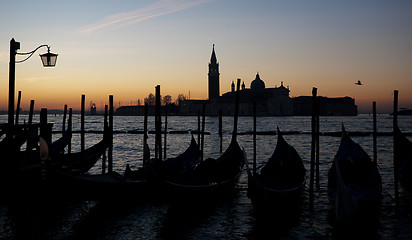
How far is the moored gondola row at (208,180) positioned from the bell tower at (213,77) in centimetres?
9256

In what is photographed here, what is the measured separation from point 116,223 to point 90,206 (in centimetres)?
136

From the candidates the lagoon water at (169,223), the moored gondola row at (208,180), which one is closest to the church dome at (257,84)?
the moored gondola row at (208,180)

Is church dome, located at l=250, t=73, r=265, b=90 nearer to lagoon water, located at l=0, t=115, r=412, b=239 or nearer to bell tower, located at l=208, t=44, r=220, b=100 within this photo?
bell tower, located at l=208, t=44, r=220, b=100

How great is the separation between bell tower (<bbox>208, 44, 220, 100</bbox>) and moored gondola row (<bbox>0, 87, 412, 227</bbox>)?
92.6 metres

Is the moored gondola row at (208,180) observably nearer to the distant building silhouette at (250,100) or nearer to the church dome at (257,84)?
the distant building silhouette at (250,100)

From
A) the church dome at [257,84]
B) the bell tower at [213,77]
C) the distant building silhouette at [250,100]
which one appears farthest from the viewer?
the church dome at [257,84]

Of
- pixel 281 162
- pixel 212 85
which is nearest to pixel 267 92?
pixel 212 85

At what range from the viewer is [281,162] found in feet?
32.5

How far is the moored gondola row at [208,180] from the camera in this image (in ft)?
22.1

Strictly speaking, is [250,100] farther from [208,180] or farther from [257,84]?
[208,180]

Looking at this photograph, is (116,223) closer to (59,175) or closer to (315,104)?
(59,175)

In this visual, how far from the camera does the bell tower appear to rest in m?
102

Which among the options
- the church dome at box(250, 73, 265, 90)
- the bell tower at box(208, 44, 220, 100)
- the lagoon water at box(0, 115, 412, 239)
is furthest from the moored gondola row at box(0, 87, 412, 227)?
the church dome at box(250, 73, 265, 90)

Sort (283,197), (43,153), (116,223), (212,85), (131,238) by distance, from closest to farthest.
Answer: (43,153)
(131,238)
(116,223)
(283,197)
(212,85)
